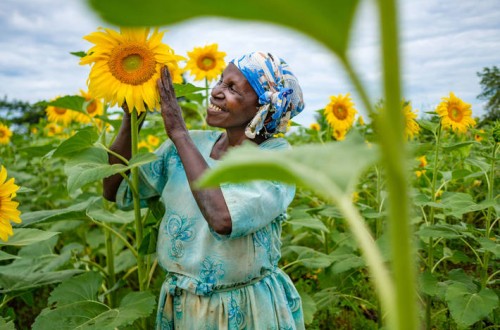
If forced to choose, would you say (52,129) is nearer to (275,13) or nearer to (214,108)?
(214,108)

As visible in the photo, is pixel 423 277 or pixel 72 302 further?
pixel 423 277

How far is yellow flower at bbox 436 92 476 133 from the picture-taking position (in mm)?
2375

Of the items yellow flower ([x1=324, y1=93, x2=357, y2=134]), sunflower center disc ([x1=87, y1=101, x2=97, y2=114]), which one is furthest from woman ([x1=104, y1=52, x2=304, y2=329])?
yellow flower ([x1=324, y1=93, x2=357, y2=134])

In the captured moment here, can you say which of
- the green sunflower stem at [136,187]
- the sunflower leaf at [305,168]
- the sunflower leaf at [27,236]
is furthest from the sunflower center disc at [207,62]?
the sunflower leaf at [305,168]

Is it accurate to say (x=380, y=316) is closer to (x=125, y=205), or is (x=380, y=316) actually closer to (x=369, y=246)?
(x=125, y=205)

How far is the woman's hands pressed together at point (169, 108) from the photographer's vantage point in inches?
54.5

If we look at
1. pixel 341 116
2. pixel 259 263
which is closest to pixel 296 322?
pixel 259 263

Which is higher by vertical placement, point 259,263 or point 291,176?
point 291,176

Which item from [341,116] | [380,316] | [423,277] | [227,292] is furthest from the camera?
[341,116]

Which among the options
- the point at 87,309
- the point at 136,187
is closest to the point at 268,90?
the point at 136,187

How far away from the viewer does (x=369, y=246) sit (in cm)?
28

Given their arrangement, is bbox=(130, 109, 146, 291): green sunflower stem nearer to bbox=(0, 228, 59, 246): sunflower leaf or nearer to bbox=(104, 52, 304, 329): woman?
bbox=(104, 52, 304, 329): woman

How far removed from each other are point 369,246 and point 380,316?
2061mm

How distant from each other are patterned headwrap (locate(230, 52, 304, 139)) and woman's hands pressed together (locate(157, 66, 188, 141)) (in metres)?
0.28
